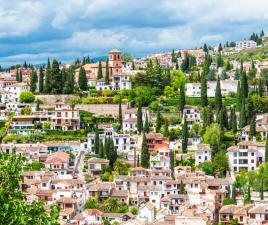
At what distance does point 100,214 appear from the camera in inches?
1231

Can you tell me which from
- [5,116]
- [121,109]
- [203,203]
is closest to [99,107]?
[121,109]

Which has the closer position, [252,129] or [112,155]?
A: [112,155]

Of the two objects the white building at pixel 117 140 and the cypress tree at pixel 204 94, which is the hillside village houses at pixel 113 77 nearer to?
the cypress tree at pixel 204 94

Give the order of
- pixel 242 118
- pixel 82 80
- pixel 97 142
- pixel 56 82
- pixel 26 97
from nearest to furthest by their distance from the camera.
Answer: pixel 97 142 < pixel 242 118 < pixel 26 97 < pixel 56 82 < pixel 82 80

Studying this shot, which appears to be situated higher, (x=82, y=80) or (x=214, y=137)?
(x=82, y=80)

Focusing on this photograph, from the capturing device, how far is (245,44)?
105812 mm

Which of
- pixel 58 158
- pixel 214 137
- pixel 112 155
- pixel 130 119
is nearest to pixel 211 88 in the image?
pixel 130 119

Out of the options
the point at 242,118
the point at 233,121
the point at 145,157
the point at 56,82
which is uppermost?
the point at 56,82

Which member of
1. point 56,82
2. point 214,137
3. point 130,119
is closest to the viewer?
point 214,137

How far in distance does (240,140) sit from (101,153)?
9.31m

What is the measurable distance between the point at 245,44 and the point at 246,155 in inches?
2744

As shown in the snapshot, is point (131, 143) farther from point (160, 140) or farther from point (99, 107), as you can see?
point (99, 107)

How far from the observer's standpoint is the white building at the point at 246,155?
3850 centimetres

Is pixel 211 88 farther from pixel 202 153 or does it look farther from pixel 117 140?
pixel 202 153
